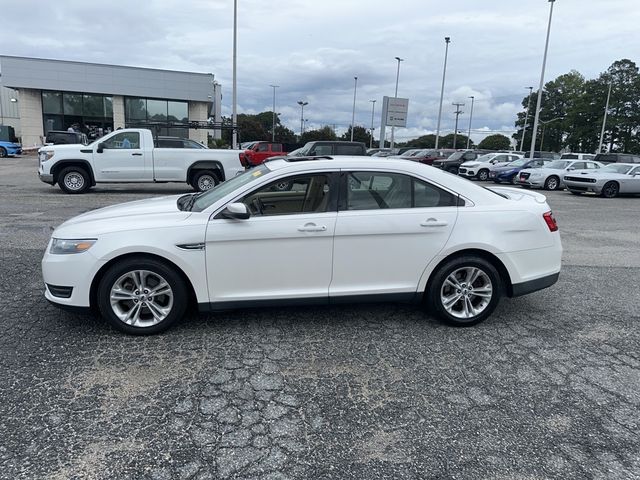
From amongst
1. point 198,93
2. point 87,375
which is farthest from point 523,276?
point 198,93

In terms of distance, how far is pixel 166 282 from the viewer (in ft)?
12.9

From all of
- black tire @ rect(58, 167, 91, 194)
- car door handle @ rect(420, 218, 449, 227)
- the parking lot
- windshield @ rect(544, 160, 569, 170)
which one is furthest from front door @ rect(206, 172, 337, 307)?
windshield @ rect(544, 160, 569, 170)

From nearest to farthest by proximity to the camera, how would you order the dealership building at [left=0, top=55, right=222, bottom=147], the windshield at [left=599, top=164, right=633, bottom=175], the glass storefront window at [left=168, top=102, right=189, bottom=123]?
the windshield at [left=599, top=164, right=633, bottom=175] → the dealership building at [left=0, top=55, right=222, bottom=147] → the glass storefront window at [left=168, top=102, right=189, bottom=123]

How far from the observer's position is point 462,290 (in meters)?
4.37

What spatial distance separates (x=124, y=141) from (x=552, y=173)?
18.1 metres

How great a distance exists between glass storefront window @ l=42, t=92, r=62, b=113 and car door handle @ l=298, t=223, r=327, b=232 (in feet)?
142

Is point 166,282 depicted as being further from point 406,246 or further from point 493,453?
point 493,453

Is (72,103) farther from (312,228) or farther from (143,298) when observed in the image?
(312,228)

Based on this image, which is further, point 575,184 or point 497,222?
point 575,184

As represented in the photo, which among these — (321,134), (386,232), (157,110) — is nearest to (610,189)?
(386,232)

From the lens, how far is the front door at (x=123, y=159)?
1376 centimetres

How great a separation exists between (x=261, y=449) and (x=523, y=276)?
300 cm

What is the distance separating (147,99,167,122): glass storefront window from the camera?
41.5 metres

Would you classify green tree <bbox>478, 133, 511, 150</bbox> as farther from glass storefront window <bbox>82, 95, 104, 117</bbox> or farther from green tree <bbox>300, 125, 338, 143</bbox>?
glass storefront window <bbox>82, 95, 104, 117</bbox>
